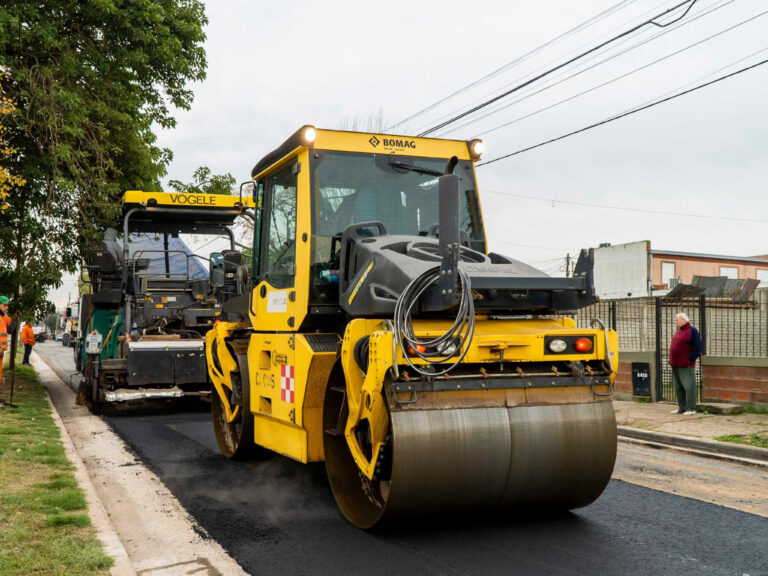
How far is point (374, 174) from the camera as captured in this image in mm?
6027

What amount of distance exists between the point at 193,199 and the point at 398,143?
22.7 ft

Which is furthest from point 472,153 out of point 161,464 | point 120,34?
point 120,34

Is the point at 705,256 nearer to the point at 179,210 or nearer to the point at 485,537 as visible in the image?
the point at 179,210

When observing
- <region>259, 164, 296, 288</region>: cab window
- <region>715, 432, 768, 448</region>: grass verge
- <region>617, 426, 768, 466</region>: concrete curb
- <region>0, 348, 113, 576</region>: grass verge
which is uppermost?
<region>259, 164, 296, 288</region>: cab window

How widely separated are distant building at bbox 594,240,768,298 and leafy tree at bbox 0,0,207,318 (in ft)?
96.9

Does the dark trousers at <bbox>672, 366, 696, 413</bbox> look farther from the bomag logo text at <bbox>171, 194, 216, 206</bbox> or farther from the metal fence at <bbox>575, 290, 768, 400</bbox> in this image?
the bomag logo text at <bbox>171, 194, 216, 206</bbox>

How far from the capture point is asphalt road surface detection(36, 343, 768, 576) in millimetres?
4316

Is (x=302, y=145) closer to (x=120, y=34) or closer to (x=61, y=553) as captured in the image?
(x=61, y=553)

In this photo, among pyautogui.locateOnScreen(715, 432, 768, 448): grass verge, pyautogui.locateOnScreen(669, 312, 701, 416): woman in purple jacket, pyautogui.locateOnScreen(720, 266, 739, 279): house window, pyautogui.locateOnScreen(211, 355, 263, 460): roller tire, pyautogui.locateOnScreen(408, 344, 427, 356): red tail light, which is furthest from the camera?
pyautogui.locateOnScreen(720, 266, 739, 279): house window

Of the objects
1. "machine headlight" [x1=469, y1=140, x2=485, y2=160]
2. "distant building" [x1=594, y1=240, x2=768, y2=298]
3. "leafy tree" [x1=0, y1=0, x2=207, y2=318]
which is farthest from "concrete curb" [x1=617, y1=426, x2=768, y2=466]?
"distant building" [x1=594, y1=240, x2=768, y2=298]

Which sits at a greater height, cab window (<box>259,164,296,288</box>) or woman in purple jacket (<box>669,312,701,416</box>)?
cab window (<box>259,164,296,288</box>)

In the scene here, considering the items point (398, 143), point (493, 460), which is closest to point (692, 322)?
point (398, 143)

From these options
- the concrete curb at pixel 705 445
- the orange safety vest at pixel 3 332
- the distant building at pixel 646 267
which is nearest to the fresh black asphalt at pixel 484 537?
the concrete curb at pixel 705 445

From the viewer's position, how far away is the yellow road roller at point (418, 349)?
14.7 ft
